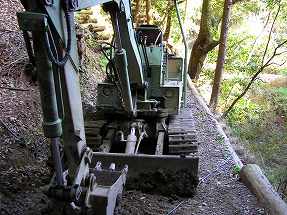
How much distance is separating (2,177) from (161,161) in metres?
1.92

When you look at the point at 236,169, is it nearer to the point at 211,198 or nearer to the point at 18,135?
the point at 211,198

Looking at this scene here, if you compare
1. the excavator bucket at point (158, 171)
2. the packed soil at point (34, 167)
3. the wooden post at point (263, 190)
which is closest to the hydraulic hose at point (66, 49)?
the packed soil at point (34, 167)

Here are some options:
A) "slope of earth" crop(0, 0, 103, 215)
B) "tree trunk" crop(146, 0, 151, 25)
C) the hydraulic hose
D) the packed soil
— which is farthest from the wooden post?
"tree trunk" crop(146, 0, 151, 25)

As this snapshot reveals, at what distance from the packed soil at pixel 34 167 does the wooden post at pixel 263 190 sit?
102 millimetres

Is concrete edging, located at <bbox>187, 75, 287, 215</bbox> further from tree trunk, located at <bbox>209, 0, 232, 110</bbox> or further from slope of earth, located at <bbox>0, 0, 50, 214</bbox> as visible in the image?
tree trunk, located at <bbox>209, 0, 232, 110</bbox>

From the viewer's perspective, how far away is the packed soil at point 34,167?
5.06 meters

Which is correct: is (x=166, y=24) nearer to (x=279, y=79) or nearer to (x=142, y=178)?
(x=279, y=79)

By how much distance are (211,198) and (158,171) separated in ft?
2.72

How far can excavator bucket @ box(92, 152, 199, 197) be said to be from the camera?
5.49 m

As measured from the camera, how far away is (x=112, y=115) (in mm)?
6934

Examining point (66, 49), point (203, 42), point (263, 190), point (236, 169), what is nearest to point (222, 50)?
point (203, 42)

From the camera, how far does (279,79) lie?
22578 millimetres

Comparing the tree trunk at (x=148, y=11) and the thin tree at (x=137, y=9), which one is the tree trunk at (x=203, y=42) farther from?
the thin tree at (x=137, y=9)

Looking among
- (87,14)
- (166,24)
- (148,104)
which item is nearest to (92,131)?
(148,104)
